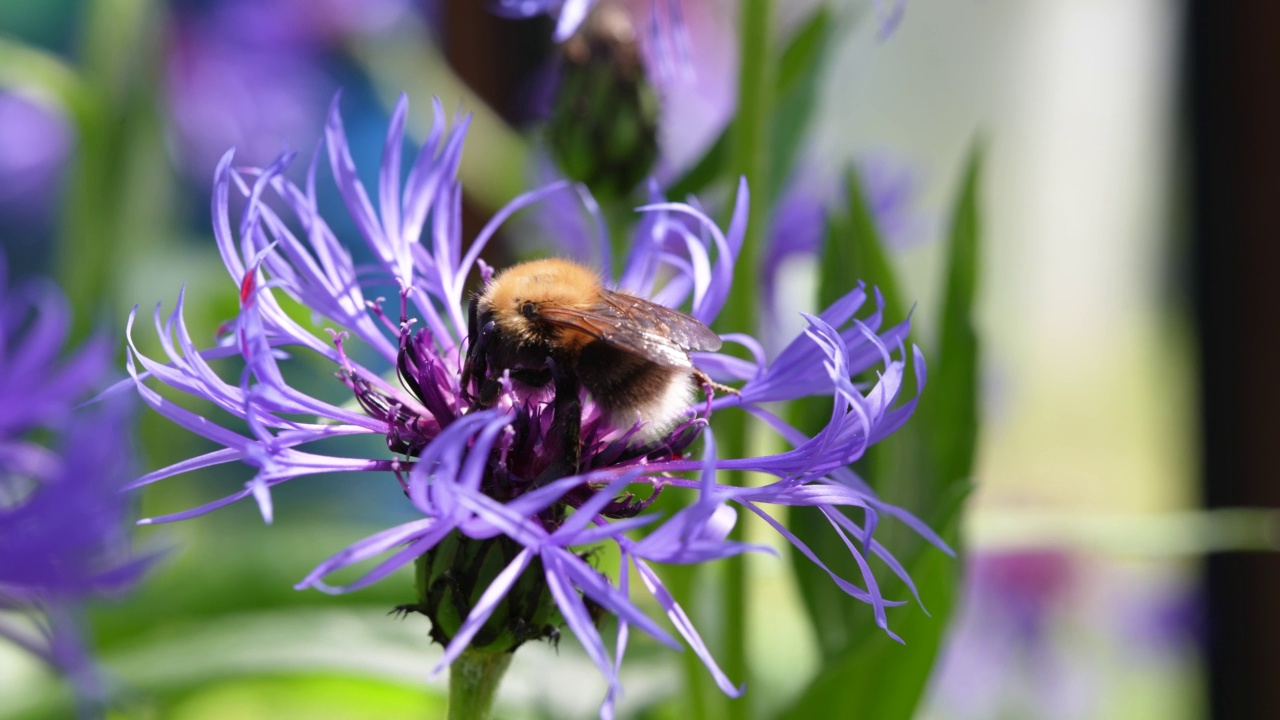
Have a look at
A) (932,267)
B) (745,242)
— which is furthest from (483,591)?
(932,267)

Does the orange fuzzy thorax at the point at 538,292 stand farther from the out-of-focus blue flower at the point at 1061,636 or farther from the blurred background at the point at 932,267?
the out-of-focus blue flower at the point at 1061,636

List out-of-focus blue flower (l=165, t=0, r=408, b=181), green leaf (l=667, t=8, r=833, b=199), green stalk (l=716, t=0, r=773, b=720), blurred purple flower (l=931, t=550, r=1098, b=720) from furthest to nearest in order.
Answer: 1. out-of-focus blue flower (l=165, t=0, r=408, b=181)
2. blurred purple flower (l=931, t=550, r=1098, b=720)
3. green leaf (l=667, t=8, r=833, b=199)
4. green stalk (l=716, t=0, r=773, b=720)

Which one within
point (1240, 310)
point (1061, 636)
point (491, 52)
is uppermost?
point (491, 52)

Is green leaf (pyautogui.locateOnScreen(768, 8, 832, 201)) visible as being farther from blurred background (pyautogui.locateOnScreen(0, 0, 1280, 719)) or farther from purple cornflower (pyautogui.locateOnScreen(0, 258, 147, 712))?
purple cornflower (pyautogui.locateOnScreen(0, 258, 147, 712))

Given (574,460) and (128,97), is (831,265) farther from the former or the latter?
(128,97)

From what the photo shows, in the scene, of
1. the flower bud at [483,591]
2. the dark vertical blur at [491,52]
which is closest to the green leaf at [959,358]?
the flower bud at [483,591]

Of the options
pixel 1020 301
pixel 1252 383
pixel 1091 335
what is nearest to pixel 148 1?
pixel 1252 383

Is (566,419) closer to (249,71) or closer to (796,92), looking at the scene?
(796,92)

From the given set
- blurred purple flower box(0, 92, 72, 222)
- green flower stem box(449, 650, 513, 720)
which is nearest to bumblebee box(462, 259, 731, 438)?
green flower stem box(449, 650, 513, 720)
